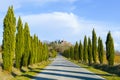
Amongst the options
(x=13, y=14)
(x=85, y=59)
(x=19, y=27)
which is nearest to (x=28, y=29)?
(x=19, y=27)

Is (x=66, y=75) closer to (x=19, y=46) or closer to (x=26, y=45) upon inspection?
(x=19, y=46)

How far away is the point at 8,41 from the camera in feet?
90.2

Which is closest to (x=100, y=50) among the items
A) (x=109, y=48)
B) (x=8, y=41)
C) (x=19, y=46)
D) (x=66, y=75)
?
(x=109, y=48)

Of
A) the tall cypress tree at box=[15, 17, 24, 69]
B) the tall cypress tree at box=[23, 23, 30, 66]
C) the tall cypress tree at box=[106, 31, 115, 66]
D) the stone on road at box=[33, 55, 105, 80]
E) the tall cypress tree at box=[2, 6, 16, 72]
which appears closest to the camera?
the stone on road at box=[33, 55, 105, 80]

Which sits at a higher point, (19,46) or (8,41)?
(8,41)

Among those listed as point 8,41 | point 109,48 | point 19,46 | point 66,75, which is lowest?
point 66,75

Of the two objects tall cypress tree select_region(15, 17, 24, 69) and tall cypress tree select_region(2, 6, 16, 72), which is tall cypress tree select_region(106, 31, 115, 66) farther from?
tall cypress tree select_region(2, 6, 16, 72)

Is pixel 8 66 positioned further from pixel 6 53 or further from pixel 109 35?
pixel 109 35

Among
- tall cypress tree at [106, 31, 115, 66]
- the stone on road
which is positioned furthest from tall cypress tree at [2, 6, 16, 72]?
tall cypress tree at [106, 31, 115, 66]

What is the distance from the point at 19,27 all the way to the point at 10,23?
827 centimetres

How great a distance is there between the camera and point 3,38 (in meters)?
27.3

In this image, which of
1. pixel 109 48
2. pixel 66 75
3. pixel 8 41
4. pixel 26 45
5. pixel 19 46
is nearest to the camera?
pixel 66 75

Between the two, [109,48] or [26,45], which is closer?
[26,45]

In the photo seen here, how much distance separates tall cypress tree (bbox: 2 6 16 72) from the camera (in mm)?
26859
